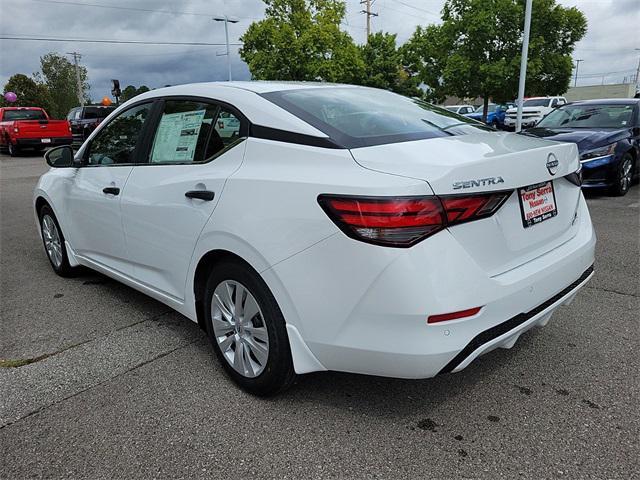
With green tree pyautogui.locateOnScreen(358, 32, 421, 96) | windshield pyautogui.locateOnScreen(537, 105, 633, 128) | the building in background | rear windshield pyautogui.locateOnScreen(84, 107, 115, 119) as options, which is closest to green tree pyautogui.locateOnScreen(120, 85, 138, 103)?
rear windshield pyautogui.locateOnScreen(84, 107, 115, 119)

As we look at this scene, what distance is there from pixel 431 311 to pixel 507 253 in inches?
20.3

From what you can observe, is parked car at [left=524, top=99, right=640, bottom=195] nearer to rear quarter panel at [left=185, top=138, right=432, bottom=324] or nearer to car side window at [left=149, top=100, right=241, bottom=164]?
car side window at [left=149, top=100, right=241, bottom=164]

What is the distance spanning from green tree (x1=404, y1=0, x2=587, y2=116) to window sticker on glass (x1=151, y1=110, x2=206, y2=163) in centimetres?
1977

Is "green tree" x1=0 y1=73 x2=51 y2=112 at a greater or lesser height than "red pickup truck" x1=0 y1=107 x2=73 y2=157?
Result: greater

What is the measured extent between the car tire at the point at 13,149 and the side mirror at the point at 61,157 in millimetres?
A: 18699

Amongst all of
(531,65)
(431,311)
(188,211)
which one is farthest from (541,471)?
(531,65)

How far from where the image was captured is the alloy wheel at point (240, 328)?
2.47 meters

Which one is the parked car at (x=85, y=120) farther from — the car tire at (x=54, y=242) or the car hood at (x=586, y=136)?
the car hood at (x=586, y=136)

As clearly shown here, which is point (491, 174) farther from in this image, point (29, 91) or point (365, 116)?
point (29, 91)

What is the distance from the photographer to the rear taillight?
1.94 metres

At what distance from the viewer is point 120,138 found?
3611 mm

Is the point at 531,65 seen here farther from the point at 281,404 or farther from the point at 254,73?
the point at 281,404

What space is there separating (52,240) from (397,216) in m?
3.96

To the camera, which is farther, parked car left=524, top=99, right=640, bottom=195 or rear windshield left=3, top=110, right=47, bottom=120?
rear windshield left=3, top=110, right=47, bottom=120
